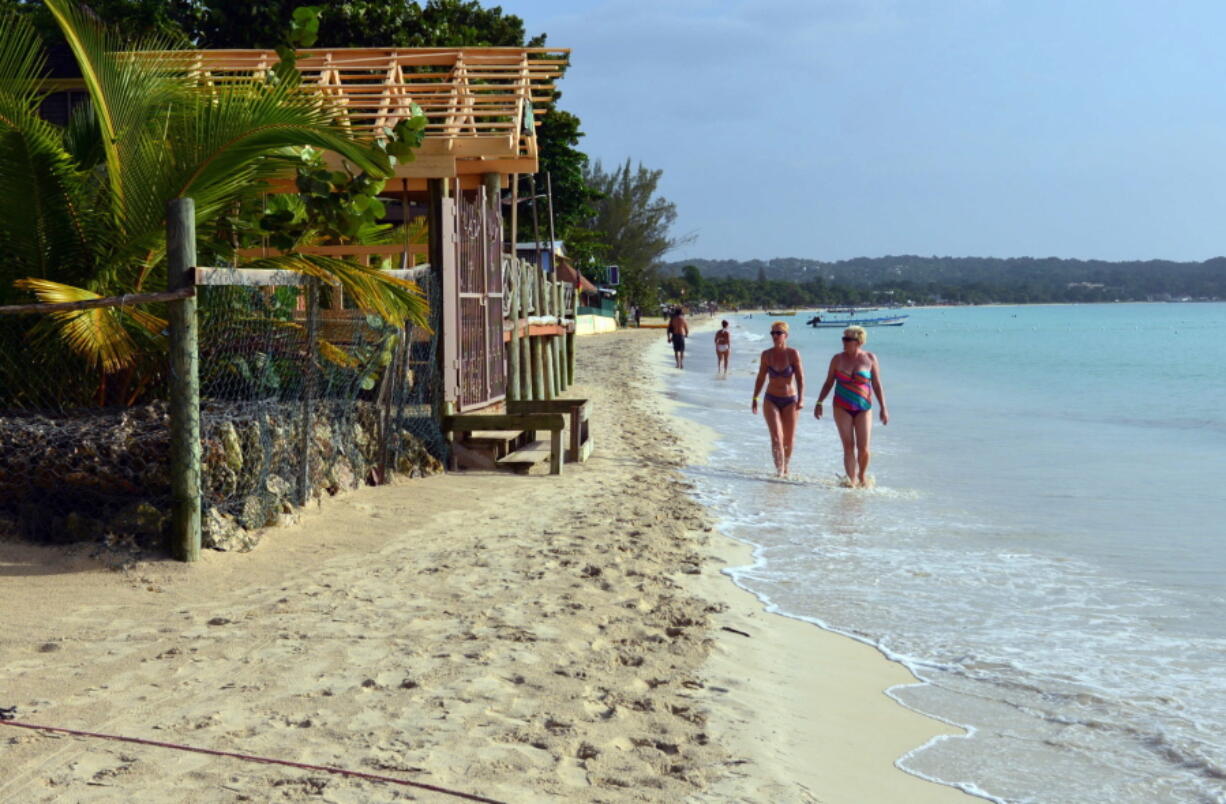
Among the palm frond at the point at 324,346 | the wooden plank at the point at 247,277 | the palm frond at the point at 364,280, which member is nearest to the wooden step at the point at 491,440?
the palm frond at the point at 324,346

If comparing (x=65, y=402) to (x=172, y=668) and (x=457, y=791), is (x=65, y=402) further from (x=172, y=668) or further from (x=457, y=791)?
(x=457, y=791)

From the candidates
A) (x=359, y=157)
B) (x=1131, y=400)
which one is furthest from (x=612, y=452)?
(x=1131, y=400)

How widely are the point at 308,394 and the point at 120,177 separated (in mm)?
1726

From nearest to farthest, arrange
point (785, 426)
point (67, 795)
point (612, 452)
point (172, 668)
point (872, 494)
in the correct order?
1. point (67, 795)
2. point (172, 668)
3. point (872, 494)
4. point (785, 426)
5. point (612, 452)

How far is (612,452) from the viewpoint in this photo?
12.0 m

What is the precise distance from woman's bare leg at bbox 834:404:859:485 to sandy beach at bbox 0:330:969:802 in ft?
10.9

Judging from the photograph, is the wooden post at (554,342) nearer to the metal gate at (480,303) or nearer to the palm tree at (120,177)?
the metal gate at (480,303)

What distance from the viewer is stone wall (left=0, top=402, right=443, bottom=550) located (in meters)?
6.00

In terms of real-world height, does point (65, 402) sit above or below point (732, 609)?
above

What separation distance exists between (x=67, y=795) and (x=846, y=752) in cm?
269

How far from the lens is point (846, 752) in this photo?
4.17 meters

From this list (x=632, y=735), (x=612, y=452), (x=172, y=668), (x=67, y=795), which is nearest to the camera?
(x=67, y=795)

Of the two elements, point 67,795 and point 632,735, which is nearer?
point 67,795

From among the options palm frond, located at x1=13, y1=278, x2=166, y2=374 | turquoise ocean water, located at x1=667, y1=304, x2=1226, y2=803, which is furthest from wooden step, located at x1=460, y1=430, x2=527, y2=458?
palm frond, located at x1=13, y1=278, x2=166, y2=374
